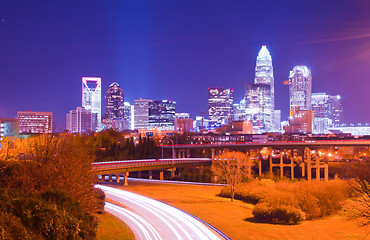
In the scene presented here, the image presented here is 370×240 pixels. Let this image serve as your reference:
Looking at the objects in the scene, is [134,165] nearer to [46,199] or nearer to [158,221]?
[158,221]

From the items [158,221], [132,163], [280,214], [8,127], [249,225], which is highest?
[8,127]

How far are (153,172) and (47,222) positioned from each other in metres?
98.7

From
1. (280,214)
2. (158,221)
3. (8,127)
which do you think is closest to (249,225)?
(280,214)

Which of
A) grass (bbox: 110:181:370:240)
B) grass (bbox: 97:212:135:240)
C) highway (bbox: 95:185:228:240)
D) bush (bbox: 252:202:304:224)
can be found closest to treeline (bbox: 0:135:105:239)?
grass (bbox: 97:212:135:240)

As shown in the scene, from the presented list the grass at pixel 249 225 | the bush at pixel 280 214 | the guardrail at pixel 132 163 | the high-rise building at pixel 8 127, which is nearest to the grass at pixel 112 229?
the grass at pixel 249 225

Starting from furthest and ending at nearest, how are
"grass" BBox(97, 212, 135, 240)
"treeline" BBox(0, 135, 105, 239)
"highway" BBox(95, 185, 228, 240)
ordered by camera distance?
"highway" BBox(95, 185, 228, 240), "grass" BBox(97, 212, 135, 240), "treeline" BBox(0, 135, 105, 239)

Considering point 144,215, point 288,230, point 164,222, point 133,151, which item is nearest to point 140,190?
point 144,215

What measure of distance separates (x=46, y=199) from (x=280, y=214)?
26038 mm

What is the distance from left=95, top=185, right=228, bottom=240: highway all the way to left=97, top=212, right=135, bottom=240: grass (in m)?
0.69

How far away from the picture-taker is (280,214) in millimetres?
39562

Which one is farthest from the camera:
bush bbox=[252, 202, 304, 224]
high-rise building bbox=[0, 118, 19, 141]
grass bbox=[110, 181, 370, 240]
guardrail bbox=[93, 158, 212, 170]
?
high-rise building bbox=[0, 118, 19, 141]

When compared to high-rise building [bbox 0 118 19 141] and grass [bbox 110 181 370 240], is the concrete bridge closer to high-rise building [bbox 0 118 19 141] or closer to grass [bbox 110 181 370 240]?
grass [bbox 110 181 370 240]

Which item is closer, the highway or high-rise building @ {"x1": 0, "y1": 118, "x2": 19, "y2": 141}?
the highway

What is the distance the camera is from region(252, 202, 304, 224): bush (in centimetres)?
3931
